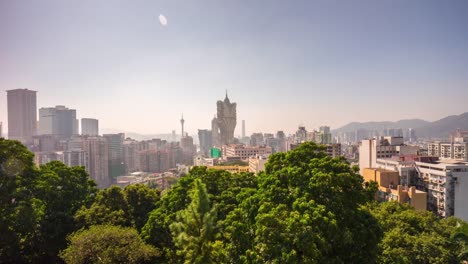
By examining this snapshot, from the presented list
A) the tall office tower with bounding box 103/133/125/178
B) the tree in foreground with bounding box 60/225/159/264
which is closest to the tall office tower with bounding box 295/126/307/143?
the tall office tower with bounding box 103/133/125/178

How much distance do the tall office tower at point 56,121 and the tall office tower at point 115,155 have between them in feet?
200

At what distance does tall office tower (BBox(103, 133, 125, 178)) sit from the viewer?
372 ft

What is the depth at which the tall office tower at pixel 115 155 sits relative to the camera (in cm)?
11350

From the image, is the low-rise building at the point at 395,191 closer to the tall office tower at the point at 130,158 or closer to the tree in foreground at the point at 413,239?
the tree in foreground at the point at 413,239

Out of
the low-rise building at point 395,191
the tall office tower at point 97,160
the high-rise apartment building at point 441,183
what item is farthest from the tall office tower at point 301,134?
the low-rise building at point 395,191

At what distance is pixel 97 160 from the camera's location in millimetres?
98562

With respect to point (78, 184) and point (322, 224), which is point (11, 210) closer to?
point (78, 184)

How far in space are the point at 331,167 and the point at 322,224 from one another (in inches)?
111

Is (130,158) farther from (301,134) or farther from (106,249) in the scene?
(106,249)

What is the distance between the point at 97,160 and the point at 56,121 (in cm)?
9562

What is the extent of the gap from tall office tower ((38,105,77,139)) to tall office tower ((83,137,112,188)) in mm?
85702

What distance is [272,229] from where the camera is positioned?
1023 cm

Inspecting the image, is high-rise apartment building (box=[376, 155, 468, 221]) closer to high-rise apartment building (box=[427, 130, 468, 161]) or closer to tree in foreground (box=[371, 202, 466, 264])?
tree in foreground (box=[371, 202, 466, 264])

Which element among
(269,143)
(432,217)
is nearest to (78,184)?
(432,217)
